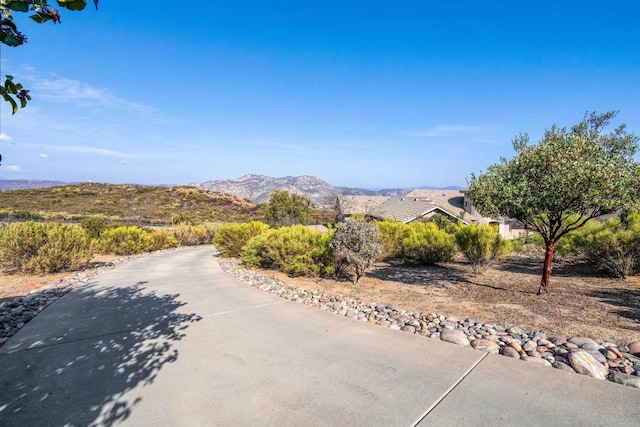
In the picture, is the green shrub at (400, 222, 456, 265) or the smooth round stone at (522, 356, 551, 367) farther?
the green shrub at (400, 222, 456, 265)

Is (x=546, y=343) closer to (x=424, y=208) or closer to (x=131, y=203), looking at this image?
(x=424, y=208)

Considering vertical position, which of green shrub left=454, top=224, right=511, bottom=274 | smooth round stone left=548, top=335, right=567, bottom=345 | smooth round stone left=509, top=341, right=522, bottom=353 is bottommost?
smooth round stone left=509, top=341, right=522, bottom=353

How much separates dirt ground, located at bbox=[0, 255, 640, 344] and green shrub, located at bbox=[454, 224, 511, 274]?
350 millimetres

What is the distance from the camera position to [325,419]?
2746mm

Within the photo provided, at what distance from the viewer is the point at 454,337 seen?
14.6 feet

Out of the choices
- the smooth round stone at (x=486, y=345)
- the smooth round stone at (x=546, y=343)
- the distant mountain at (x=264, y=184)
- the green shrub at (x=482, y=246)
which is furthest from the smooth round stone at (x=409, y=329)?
the distant mountain at (x=264, y=184)

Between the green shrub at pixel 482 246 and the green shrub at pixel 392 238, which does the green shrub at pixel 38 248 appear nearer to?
the green shrub at pixel 392 238

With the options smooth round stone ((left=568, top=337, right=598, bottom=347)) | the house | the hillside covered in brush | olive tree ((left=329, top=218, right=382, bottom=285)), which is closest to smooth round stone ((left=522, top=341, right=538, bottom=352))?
smooth round stone ((left=568, top=337, right=598, bottom=347))

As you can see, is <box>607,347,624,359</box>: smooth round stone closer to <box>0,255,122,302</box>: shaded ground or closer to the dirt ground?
the dirt ground

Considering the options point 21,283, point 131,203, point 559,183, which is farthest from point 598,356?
point 131,203

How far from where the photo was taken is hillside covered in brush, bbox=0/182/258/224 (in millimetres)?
37188

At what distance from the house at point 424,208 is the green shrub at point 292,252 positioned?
1066cm

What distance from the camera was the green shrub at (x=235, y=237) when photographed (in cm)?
1385

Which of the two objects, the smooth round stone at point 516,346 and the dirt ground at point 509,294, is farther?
the dirt ground at point 509,294
